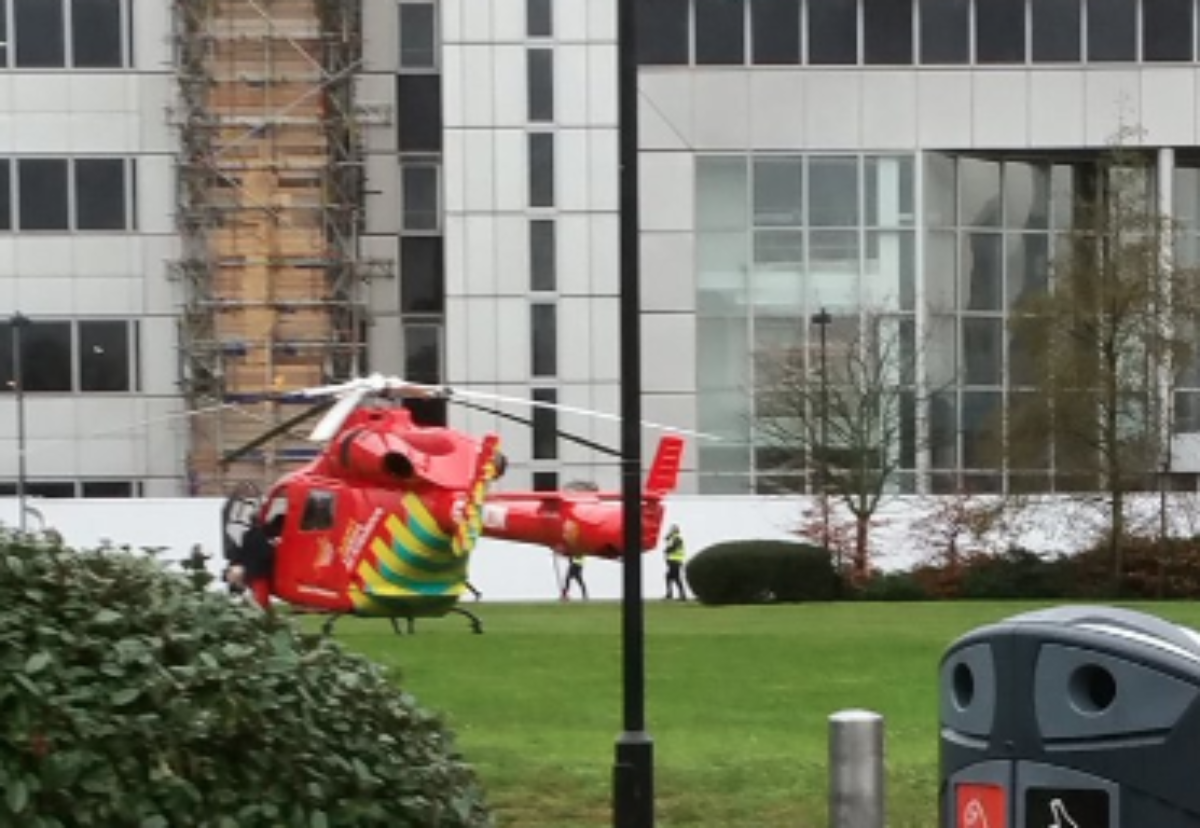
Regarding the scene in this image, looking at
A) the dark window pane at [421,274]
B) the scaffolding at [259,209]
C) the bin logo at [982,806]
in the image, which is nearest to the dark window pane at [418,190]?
the dark window pane at [421,274]

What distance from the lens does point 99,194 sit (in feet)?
191

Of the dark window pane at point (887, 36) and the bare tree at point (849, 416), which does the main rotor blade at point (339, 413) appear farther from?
the dark window pane at point (887, 36)

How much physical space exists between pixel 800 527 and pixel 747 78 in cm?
1234

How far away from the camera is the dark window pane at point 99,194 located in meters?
58.2

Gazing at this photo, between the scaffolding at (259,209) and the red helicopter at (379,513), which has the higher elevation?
the scaffolding at (259,209)

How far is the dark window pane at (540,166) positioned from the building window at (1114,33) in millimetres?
13887

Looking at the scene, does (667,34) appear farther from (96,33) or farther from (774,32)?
(96,33)

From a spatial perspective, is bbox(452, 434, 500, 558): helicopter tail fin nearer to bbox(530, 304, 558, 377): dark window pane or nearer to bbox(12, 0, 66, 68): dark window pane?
bbox(530, 304, 558, 377): dark window pane

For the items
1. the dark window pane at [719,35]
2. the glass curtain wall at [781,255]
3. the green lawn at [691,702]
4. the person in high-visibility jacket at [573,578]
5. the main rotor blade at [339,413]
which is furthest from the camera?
the dark window pane at [719,35]

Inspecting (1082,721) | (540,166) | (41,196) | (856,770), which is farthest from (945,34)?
(1082,721)

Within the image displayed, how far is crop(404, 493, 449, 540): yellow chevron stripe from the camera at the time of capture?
100ft

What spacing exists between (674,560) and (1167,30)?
2094 cm

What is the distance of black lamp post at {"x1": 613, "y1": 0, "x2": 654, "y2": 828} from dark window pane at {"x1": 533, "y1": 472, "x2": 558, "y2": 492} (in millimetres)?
45005

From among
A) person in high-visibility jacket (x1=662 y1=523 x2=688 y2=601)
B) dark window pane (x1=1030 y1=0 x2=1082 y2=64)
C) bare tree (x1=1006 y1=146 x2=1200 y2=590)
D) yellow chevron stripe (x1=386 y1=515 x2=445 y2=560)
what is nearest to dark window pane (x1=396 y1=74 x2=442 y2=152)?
dark window pane (x1=1030 y1=0 x2=1082 y2=64)
